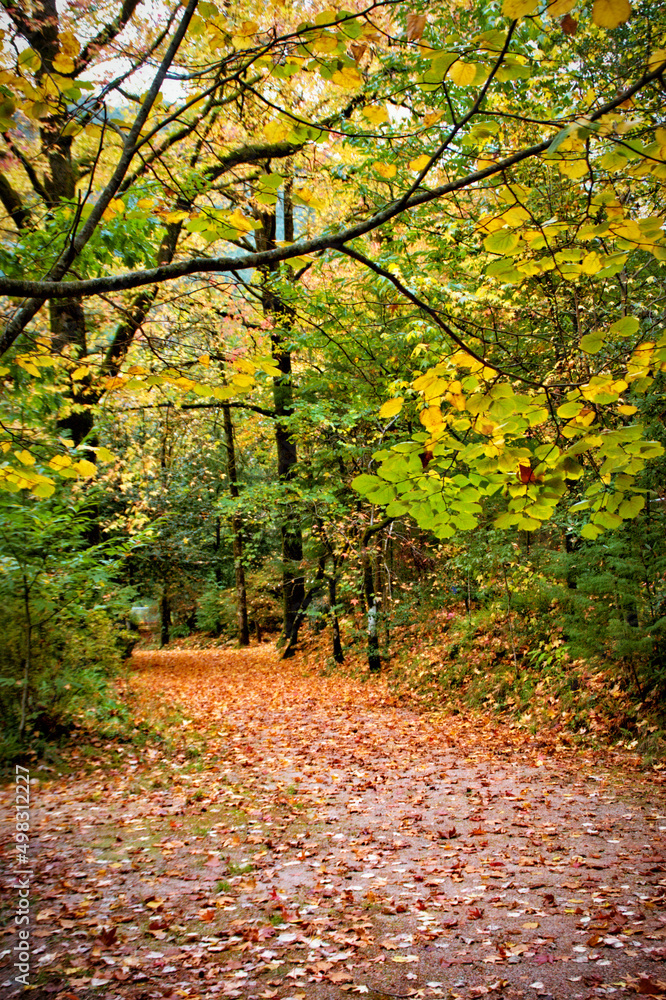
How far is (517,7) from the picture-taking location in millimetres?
1738

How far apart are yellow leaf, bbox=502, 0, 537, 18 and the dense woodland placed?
2 cm

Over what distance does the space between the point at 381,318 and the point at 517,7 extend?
7.08 m

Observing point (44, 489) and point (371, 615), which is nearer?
point (44, 489)

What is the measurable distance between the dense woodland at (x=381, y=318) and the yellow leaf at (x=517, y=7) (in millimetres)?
21

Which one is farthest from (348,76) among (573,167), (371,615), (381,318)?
(371,615)

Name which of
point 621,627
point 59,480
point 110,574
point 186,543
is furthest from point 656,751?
point 186,543

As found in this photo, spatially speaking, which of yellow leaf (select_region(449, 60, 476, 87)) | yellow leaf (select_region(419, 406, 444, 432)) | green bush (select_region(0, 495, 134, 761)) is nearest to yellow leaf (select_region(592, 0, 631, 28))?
yellow leaf (select_region(449, 60, 476, 87))

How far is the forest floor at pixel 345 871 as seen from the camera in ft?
8.91

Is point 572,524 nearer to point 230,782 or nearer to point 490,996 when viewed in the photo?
point 230,782

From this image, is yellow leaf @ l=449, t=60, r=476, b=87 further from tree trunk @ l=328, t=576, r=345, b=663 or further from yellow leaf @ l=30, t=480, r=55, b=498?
tree trunk @ l=328, t=576, r=345, b=663

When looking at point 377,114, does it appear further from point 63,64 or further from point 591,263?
point 63,64

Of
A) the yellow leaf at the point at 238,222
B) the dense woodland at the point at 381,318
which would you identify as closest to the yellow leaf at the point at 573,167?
the dense woodland at the point at 381,318

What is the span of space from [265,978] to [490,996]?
103cm

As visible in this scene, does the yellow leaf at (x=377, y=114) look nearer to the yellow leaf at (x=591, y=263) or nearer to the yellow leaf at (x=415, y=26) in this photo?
the yellow leaf at (x=415, y=26)
